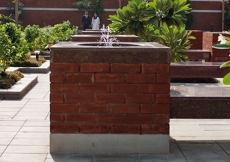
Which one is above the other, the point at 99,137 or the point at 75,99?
the point at 75,99

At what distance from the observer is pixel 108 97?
190 inches

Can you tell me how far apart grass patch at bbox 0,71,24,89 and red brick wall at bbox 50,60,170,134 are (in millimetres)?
4188

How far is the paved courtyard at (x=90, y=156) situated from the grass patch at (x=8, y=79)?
1283 millimetres

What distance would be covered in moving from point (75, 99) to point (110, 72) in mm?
403

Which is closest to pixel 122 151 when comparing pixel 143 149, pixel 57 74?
pixel 143 149

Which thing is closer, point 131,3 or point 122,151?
point 122,151

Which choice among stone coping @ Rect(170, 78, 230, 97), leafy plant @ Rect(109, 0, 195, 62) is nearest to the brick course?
stone coping @ Rect(170, 78, 230, 97)

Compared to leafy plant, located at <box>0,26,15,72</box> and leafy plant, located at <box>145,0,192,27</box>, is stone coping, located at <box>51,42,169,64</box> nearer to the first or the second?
leafy plant, located at <box>0,26,15,72</box>

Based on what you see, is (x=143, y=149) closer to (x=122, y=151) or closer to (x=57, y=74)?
(x=122, y=151)

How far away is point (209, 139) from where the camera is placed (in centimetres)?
558

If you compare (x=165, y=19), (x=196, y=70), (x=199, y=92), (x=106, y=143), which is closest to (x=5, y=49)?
(x=165, y=19)

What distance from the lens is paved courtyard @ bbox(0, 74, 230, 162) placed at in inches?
188

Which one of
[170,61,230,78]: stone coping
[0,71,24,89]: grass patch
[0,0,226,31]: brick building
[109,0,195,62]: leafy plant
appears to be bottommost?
[0,71,24,89]: grass patch

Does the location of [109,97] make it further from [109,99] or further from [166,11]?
[166,11]
